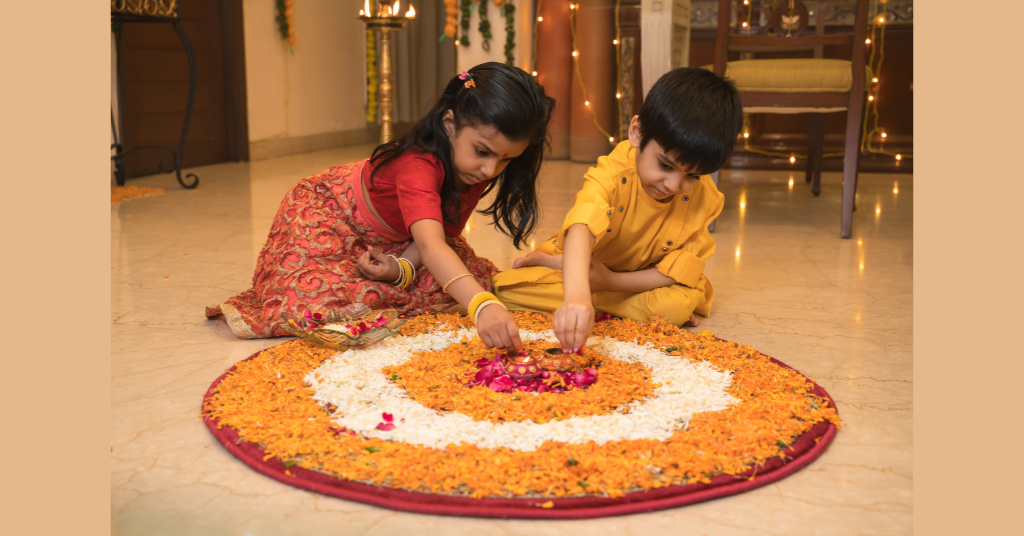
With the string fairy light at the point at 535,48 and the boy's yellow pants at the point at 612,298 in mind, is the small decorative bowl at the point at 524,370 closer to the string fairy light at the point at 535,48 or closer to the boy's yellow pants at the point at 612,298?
the boy's yellow pants at the point at 612,298

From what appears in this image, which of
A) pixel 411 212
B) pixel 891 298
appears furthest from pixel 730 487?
pixel 891 298

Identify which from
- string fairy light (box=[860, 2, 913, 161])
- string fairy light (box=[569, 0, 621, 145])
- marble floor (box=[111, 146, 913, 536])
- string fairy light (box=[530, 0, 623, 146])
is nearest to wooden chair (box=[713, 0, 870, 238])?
marble floor (box=[111, 146, 913, 536])

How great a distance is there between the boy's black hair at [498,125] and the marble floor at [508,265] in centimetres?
46

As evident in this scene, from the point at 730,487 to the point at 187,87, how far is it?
154 inches

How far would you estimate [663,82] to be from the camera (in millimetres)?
1452

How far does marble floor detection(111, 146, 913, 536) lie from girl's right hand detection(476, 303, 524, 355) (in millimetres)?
412

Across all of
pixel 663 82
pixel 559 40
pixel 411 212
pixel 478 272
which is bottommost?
pixel 478 272

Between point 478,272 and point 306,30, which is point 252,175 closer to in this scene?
point 306,30

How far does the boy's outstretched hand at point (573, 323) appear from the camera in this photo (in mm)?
1194

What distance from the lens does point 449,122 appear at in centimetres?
150

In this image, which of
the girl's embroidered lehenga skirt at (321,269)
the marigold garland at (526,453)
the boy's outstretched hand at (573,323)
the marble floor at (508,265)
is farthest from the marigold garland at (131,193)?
the boy's outstretched hand at (573,323)

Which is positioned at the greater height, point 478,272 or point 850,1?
point 850,1

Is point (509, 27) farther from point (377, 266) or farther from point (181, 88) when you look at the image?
point (377, 266)

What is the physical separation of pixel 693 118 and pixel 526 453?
700mm
